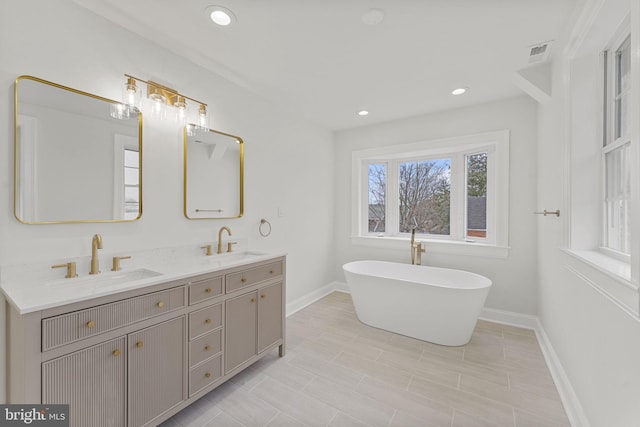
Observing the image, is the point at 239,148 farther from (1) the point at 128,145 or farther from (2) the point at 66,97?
(2) the point at 66,97

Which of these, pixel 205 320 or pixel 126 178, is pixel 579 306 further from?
pixel 126 178

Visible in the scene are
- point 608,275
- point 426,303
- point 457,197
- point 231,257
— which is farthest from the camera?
point 457,197

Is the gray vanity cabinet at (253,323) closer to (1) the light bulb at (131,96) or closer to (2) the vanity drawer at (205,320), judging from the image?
(2) the vanity drawer at (205,320)

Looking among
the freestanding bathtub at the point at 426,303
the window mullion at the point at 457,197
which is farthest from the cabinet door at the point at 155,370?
the window mullion at the point at 457,197

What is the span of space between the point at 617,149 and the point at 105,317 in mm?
2792

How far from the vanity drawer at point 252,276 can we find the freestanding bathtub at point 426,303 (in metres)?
1.01

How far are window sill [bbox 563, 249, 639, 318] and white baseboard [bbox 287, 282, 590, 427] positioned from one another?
0.75 meters

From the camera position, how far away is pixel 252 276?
2012 mm

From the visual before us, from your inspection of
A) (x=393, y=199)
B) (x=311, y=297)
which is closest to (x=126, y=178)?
(x=311, y=297)

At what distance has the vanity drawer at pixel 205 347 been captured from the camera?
162 cm

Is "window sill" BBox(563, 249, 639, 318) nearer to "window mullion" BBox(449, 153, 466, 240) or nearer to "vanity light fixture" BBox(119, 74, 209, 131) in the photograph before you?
"window mullion" BBox(449, 153, 466, 240)

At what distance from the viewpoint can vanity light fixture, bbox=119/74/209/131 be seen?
5.70 ft

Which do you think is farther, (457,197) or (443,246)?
(457,197)

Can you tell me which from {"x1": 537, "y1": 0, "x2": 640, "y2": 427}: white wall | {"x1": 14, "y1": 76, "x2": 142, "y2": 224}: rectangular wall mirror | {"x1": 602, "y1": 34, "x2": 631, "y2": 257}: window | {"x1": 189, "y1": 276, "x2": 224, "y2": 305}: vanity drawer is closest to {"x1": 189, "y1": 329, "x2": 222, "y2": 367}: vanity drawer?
{"x1": 189, "y1": 276, "x2": 224, "y2": 305}: vanity drawer
